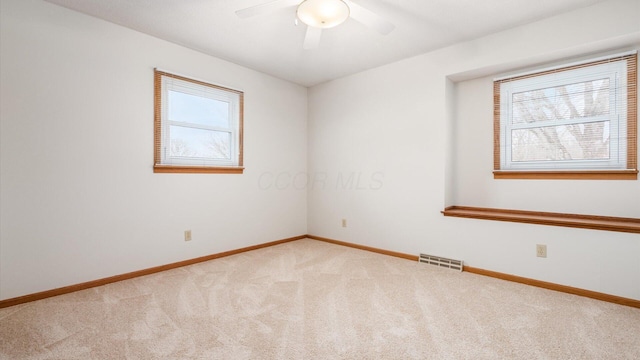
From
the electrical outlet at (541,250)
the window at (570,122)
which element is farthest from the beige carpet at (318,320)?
the window at (570,122)

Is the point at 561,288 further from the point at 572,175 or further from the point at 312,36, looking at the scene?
the point at 312,36

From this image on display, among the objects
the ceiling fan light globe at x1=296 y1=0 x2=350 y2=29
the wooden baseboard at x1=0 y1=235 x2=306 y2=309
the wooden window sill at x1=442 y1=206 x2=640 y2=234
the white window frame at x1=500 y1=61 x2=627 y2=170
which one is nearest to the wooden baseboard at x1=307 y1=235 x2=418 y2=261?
the wooden window sill at x1=442 y1=206 x2=640 y2=234

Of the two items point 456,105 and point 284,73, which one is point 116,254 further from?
point 456,105

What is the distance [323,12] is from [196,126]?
2038mm

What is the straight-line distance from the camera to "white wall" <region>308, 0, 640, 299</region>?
244 centimetres

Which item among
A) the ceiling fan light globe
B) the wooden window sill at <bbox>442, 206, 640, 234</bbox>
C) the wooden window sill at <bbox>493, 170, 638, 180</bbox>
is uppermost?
the ceiling fan light globe

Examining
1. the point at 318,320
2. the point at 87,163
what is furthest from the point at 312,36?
the point at 87,163

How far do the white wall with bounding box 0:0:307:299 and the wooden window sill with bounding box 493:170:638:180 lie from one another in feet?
10.5

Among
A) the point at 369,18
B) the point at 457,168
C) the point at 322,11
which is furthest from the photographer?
the point at 457,168

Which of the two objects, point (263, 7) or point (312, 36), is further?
point (312, 36)

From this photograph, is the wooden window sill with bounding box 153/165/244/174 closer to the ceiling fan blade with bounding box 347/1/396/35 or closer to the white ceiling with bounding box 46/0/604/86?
the white ceiling with bounding box 46/0/604/86

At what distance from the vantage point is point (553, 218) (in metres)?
2.71

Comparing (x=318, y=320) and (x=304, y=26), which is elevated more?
(x=304, y=26)

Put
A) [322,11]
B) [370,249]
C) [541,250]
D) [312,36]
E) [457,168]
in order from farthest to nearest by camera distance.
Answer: [370,249], [457,168], [541,250], [312,36], [322,11]
